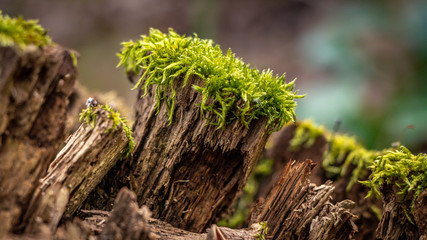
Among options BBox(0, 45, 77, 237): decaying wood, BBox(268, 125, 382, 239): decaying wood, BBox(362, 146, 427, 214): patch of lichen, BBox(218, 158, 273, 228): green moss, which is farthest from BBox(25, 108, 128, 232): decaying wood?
BBox(218, 158, 273, 228): green moss

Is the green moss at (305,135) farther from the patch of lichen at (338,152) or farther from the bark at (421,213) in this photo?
the bark at (421,213)

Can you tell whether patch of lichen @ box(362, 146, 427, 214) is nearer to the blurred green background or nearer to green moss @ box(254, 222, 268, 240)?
green moss @ box(254, 222, 268, 240)

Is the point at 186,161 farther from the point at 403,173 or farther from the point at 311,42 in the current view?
the point at 311,42

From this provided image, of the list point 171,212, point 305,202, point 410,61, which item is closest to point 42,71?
point 171,212

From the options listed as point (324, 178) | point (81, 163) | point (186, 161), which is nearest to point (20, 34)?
point (81, 163)

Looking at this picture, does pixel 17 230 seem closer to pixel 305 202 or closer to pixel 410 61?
pixel 305 202

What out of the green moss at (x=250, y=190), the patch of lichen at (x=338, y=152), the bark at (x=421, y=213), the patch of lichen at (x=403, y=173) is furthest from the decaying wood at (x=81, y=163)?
the patch of lichen at (x=338, y=152)
